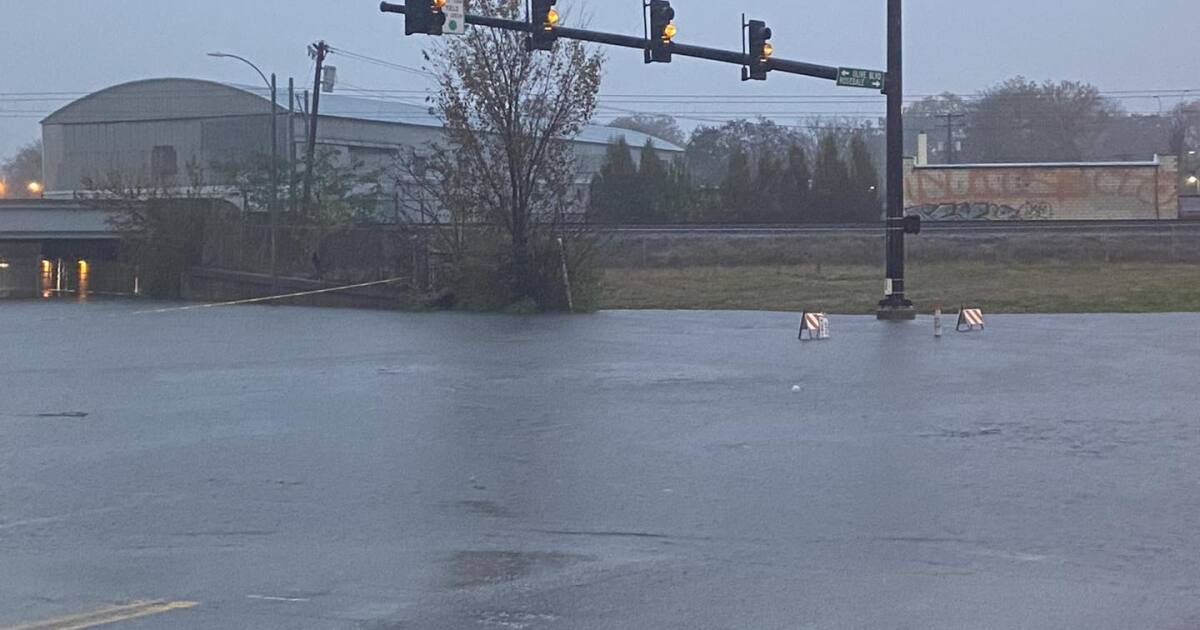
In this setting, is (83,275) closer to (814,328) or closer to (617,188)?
(617,188)

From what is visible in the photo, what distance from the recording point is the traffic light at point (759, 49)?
28.8 meters

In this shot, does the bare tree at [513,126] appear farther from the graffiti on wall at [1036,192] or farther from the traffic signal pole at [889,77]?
the graffiti on wall at [1036,192]

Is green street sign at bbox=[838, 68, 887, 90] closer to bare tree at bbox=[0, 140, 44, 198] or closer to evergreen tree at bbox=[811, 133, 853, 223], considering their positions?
evergreen tree at bbox=[811, 133, 853, 223]

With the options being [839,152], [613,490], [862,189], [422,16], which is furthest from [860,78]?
[839,152]

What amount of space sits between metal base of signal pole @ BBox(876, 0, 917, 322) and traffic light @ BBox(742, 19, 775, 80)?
2.47 metres

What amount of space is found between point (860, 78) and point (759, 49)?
7.18 feet

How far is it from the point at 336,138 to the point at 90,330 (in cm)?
4772

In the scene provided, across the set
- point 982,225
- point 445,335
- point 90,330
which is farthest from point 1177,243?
point 90,330

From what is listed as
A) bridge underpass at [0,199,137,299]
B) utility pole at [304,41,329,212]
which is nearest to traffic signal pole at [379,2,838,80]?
utility pole at [304,41,329,212]

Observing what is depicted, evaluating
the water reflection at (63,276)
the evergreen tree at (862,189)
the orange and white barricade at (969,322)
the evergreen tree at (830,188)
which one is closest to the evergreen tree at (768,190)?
the evergreen tree at (830,188)

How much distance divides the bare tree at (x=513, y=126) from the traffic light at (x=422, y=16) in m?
6.42

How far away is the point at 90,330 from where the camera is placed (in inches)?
1152

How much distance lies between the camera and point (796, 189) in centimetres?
7262

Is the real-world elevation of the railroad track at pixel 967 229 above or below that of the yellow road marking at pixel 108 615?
above
